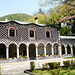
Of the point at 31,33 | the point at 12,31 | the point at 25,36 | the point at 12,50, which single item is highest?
the point at 12,31

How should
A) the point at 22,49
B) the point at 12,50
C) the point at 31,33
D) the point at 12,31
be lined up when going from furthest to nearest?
the point at 22,49
the point at 12,50
the point at 31,33
the point at 12,31

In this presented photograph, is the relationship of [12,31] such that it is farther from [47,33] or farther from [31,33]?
[47,33]

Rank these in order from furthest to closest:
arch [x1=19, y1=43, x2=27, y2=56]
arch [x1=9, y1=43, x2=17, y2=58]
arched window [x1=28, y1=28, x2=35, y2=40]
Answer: arch [x1=19, y1=43, x2=27, y2=56]
arch [x1=9, y1=43, x2=17, y2=58]
arched window [x1=28, y1=28, x2=35, y2=40]

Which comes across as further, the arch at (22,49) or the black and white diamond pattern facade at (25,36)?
the arch at (22,49)

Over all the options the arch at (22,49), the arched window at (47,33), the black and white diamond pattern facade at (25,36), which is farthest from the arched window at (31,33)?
the arched window at (47,33)

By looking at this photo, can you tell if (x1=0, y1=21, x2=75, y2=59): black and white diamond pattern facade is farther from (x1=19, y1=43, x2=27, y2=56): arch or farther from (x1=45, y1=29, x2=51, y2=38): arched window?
(x1=19, y1=43, x2=27, y2=56): arch

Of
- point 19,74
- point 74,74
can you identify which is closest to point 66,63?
point 74,74

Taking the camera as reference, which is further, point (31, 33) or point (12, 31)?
point (31, 33)

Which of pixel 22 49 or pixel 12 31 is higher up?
pixel 12 31

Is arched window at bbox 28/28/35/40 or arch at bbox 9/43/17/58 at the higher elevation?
arched window at bbox 28/28/35/40

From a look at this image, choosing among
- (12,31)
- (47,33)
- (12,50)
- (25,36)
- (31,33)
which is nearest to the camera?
(12,31)

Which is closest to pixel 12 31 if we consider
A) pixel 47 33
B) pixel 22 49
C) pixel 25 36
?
pixel 25 36

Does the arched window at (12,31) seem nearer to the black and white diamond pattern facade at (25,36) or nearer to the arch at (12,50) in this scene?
the black and white diamond pattern facade at (25,36)

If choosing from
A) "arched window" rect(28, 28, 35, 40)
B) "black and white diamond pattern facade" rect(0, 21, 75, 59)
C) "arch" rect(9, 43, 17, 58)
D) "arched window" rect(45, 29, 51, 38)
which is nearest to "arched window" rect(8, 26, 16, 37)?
"black and white diamond pattern facade" rect(0, 21, 75, 59)
